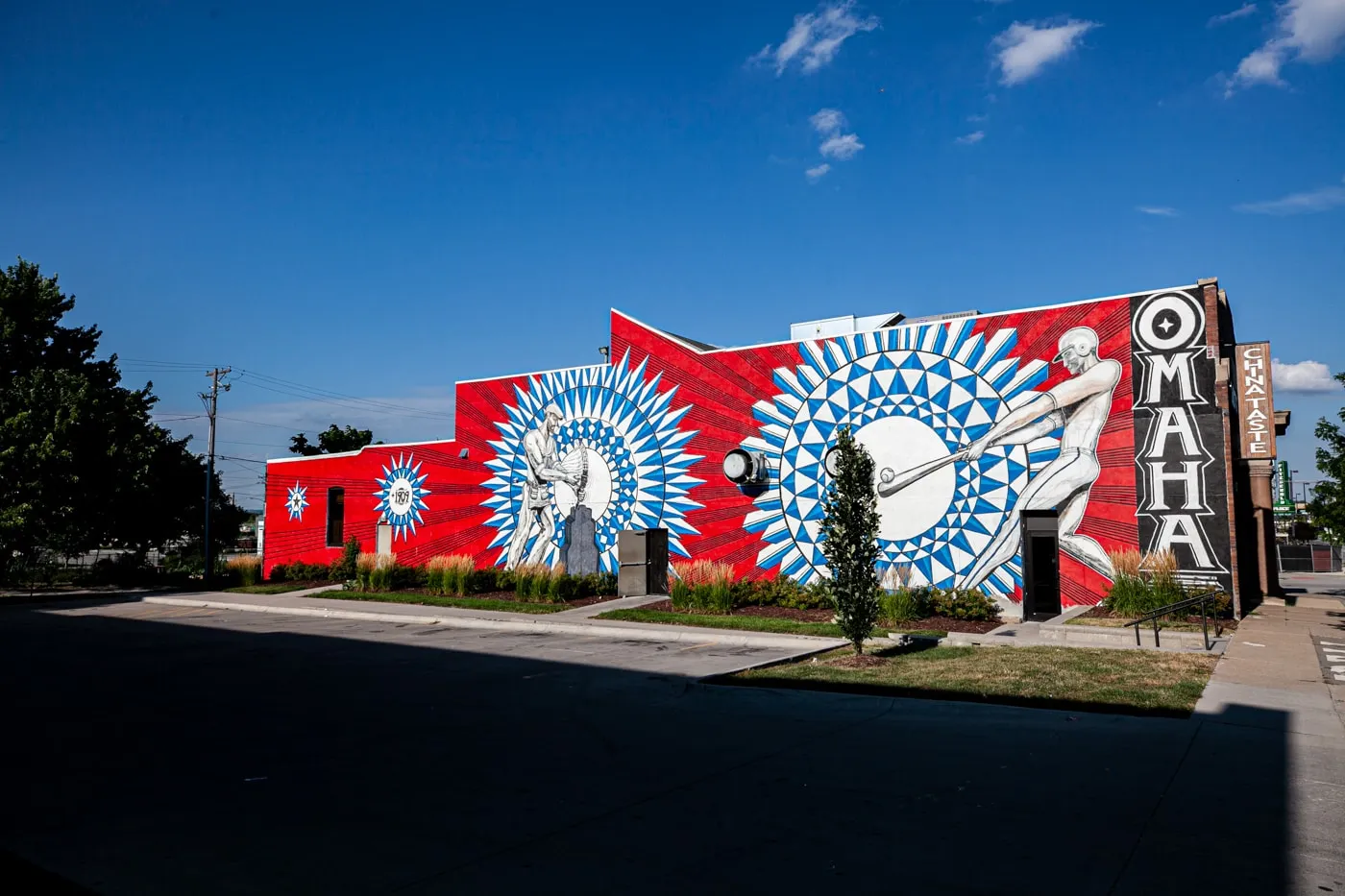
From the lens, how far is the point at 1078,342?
2203 centimetres

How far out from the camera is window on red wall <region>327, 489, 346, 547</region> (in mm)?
38688

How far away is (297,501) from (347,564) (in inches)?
259

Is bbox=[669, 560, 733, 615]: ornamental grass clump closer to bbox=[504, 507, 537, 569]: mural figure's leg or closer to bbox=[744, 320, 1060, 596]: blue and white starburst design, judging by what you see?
bbox=[744, 320, 1060, 596]: blue and white starburst design

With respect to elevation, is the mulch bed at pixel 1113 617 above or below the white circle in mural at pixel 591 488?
below

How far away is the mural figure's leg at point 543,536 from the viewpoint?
101ft

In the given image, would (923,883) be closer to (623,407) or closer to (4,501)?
(623,407)

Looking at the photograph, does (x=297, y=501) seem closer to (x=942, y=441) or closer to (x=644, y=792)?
(x=942, y=441)

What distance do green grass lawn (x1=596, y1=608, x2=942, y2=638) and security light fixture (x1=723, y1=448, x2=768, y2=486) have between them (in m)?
4.79

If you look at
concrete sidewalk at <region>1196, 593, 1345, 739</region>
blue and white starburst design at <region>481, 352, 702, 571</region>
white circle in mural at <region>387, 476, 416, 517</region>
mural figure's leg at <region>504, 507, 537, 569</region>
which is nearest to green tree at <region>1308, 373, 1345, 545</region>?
concrete sidewalk at <region>1196, 593, 1345, 739</region>

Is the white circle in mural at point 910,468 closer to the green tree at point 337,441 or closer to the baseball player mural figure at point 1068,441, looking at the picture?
the baseball player mural figure at point 1068,441

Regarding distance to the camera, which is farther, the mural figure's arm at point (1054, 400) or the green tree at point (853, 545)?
the mural figure's arm at point (1054, 400)

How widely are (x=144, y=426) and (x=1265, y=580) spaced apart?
45.4 metres

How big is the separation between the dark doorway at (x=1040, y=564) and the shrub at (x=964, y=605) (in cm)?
91

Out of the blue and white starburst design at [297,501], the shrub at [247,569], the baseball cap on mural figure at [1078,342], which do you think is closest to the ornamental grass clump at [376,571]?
the shrub at [247,569]
